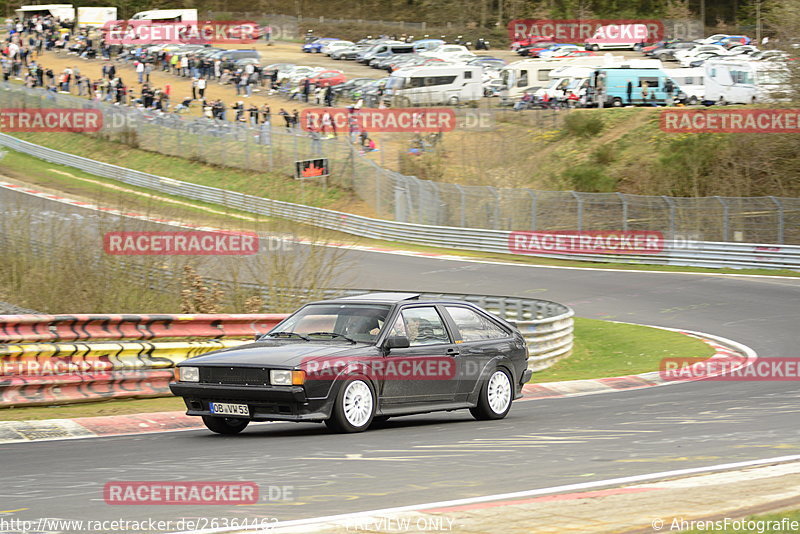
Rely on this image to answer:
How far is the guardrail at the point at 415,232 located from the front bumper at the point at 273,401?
14.7 m

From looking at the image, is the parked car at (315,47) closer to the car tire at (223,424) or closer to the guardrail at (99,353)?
the guardrail at (99,353)

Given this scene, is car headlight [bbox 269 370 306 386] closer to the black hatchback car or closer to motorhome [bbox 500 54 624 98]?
the black hatchback car

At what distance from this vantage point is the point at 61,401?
39.3ft

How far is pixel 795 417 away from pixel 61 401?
327 inches

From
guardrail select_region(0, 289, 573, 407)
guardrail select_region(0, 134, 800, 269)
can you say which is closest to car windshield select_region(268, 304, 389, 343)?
guardrail select_region(0, 289, 573, 407)

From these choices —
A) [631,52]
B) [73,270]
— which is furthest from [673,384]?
[631,52]

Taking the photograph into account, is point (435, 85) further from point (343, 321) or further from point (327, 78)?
point (343, 321)

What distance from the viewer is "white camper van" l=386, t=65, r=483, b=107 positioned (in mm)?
56984

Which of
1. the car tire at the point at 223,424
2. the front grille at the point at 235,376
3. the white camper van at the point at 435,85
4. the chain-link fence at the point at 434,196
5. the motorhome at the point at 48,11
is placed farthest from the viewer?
the motorhome at the point at 48,11

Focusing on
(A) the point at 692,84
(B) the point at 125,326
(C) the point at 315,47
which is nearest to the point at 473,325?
(B) the point at 125,326

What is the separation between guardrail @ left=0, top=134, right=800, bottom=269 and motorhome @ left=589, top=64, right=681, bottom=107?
18134 millimetres

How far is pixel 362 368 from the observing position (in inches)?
392

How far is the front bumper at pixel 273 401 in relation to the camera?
945 centimetres

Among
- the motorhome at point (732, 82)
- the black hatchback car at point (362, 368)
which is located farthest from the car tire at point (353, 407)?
the motorhome at point (732, 82)
